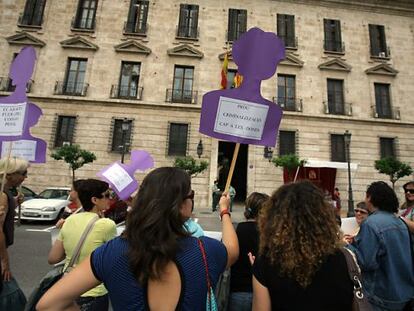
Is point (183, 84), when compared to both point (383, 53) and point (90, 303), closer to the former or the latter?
point (383, 53)

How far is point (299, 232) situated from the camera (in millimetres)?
1617

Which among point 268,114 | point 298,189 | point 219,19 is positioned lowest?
point 298,189

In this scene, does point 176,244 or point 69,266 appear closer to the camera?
point 176,244

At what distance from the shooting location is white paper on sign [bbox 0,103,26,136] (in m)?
3.71

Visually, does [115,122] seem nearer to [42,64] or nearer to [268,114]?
[42,64]

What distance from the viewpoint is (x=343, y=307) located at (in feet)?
5.06

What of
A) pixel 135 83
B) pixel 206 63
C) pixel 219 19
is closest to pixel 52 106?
pixel 135 83

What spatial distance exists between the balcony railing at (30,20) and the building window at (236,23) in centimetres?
1394

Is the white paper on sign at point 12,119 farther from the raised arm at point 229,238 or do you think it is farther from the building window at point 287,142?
the building window at point 287,142

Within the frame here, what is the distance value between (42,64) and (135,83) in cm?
658

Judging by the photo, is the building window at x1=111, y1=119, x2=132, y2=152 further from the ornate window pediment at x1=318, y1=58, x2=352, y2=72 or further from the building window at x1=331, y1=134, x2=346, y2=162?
the ornate window pediment at x1=318, y1=58, x2=352, y2=72

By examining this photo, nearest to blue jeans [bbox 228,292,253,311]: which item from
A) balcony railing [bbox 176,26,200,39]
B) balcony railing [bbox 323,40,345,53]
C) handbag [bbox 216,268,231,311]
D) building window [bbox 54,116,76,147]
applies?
handbag [bbox 216,268,231,311]

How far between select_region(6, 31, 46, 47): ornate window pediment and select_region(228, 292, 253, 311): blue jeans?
22.7 metres

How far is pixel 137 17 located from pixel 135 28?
98 cm
